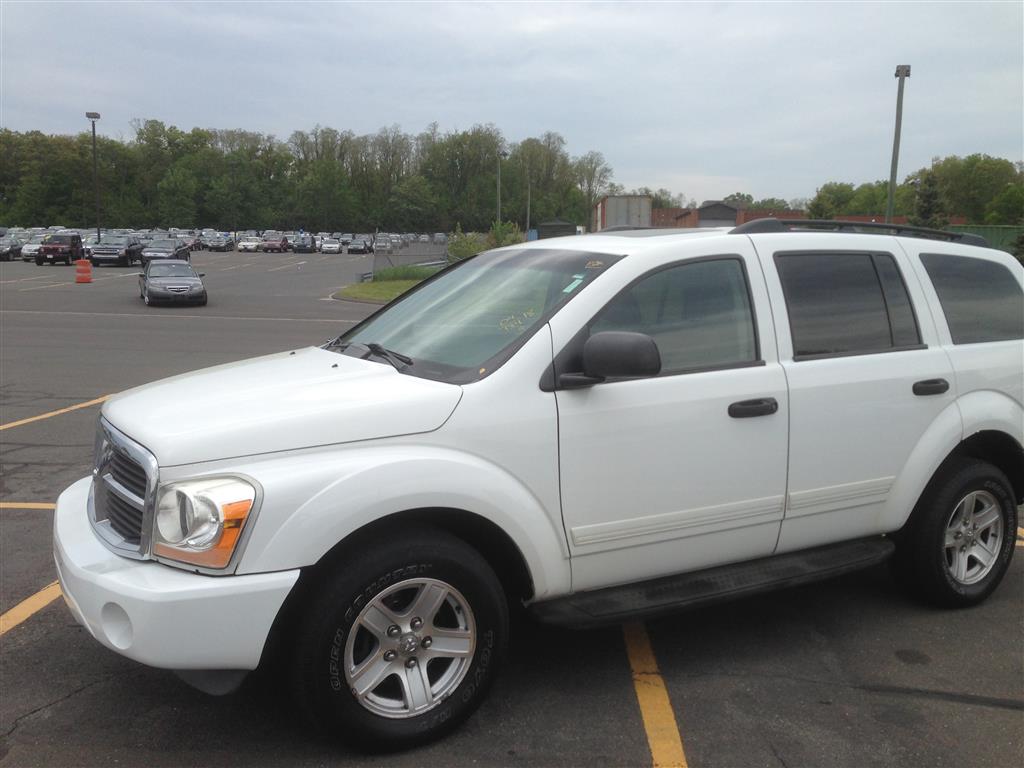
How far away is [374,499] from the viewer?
2.96 meters

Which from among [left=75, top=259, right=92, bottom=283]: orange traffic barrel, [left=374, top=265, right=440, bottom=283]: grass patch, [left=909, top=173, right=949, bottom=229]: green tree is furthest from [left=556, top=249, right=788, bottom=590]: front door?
[left=909, top=173, right=949, bottom=229]: green tree

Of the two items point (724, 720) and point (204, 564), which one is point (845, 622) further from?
point (204, 564)

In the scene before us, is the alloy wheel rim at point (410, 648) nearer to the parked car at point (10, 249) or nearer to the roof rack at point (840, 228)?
the roof rack at point (840, 228)

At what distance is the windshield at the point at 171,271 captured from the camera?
86.7 feet

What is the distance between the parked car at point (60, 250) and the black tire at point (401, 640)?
170 ft

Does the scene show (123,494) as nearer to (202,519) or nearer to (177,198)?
(202,519)

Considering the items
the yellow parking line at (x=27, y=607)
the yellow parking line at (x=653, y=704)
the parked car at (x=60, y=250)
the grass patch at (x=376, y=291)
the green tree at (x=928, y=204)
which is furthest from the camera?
the green tree at (x=928, y=204)

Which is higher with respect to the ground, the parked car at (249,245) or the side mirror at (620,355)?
the side mirror at (620,355)

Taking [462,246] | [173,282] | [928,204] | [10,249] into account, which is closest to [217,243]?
[10,249]

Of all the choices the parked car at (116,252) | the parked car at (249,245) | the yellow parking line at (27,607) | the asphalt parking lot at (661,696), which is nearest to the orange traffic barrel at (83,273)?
the parked car at (116,252)

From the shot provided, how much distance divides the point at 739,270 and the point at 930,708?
6.34 ft

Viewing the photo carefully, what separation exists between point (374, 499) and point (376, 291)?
30654 millimetres

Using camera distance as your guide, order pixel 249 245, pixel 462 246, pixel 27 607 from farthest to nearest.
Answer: pixel 249 245 → pixel 462 246 → pixel 27 607

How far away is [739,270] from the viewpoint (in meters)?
3.87
